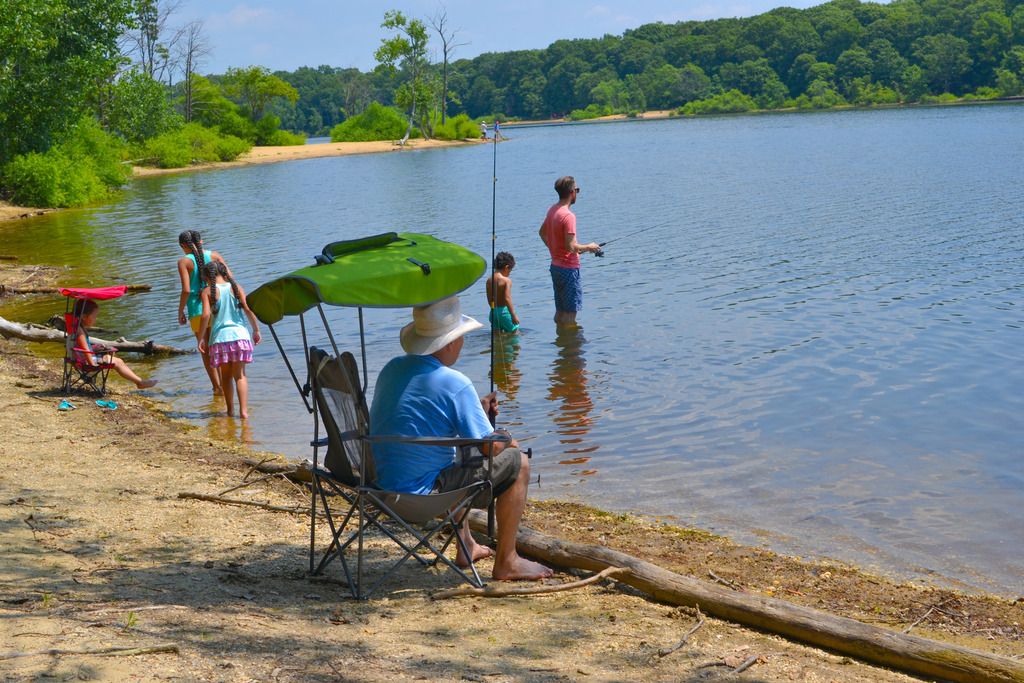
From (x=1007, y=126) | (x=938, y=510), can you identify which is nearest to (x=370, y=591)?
(x=938, y=510)

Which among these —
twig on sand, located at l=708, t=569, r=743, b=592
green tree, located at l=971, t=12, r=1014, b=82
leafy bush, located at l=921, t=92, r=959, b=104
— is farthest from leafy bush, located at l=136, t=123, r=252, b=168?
green tree, located at l=971, t=12, r=1014, b=82

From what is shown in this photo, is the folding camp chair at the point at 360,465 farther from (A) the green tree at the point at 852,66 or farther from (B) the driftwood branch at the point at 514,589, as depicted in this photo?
(A) the green tree at the point at 852,66

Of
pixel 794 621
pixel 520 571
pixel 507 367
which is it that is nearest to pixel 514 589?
pixel 520 571

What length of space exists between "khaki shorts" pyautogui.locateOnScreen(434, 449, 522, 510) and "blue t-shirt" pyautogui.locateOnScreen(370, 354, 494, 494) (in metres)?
0.09

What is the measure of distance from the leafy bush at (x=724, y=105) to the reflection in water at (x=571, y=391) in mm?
133117

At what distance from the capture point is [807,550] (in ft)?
21.3

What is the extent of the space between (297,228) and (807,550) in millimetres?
24237

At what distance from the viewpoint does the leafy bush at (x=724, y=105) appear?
141 meters

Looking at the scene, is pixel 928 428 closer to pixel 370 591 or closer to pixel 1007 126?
pixel 370 591

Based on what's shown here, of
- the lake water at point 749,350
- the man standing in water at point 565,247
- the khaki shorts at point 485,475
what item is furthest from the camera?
the man standing in water at point 565,247

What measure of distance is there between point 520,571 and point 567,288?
25.3 ft

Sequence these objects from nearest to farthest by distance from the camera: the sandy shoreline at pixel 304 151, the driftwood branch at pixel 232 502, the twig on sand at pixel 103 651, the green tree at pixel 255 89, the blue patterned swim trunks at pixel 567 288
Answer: the twig on sand at pixel 103 651, the driftwood branch at pixel 232 502, the blue patterned swim trunks at pixel 567 288, the sandy shoreline at pixel 304 151, the green tree at pixel 255 89

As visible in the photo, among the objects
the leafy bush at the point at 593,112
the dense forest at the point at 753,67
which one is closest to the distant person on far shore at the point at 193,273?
the dense forest at the point at 753,67

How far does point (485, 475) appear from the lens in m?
5.00
